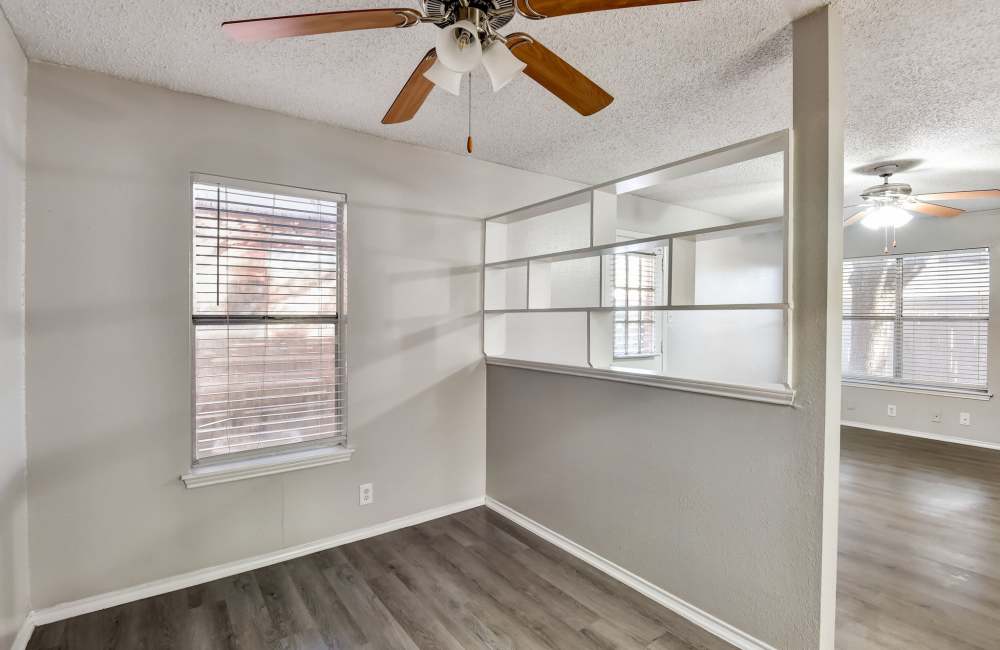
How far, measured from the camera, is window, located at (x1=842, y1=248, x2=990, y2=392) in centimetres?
497

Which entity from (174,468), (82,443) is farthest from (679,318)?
(82,443)

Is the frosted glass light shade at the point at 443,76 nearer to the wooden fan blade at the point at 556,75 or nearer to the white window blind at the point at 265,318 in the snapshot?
the wooden fan blade at the point at 556,75

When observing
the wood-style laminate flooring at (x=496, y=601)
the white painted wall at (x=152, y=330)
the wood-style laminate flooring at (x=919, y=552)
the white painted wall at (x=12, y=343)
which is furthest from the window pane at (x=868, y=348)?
the white painted wall at (x=12, y=343)

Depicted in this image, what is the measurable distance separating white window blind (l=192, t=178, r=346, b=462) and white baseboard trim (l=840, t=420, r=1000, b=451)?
5.91 meters

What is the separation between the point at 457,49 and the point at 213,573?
2.68 meters

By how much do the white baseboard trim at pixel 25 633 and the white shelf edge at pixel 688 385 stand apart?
2580 millimetres

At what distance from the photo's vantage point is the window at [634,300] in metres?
4.61

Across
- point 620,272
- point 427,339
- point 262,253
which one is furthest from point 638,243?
point 620,272

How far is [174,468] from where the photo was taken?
241 cm

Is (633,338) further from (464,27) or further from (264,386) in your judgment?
(464,27)

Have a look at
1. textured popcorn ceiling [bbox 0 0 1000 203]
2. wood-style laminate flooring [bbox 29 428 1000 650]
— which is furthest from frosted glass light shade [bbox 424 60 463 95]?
wood-style laminate flooring [bbox 29 428 1000 650]

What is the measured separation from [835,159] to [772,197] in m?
3.10

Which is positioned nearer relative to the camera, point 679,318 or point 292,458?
point 292,458

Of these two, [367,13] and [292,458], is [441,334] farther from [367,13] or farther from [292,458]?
[367,13]
